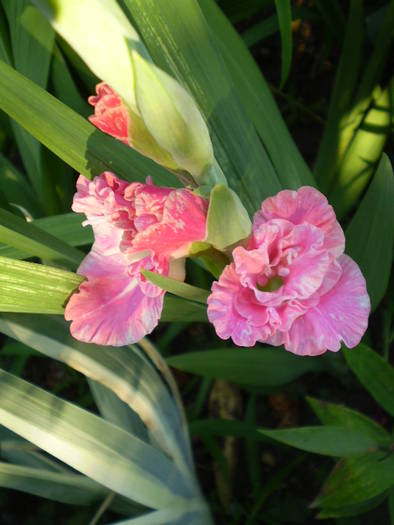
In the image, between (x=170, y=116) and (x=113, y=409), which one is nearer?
(x=170, y=116)

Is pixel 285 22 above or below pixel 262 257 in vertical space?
above

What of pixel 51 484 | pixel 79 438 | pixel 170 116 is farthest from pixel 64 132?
pixel 51 484

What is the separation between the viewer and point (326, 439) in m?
0.73

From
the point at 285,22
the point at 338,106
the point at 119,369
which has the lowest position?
the point at 119,369

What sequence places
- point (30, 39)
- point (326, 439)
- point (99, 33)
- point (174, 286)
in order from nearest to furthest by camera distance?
point (99, 33), point (174, 286), point (326, 439), point (30, 39)

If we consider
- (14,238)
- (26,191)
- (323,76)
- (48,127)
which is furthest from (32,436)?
(323,76)

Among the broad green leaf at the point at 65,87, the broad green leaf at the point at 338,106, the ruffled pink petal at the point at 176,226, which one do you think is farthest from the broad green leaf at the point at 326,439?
the broad green leaf at the point at 65,87

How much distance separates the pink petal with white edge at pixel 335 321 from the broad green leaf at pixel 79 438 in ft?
0.92

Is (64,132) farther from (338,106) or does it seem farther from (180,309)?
(338,106)

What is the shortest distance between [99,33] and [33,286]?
285 millimetres

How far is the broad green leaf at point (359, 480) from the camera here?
2.41 ft

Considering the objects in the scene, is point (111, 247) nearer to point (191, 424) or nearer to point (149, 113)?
point (149, 113)

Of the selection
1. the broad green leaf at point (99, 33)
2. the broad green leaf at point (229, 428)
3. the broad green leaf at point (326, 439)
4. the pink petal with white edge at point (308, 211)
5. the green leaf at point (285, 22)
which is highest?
the broad green leaf at point (99, 33)

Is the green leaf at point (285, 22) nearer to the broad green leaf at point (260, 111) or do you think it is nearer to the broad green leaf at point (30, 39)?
the broad green leaf at point (260, 111)
